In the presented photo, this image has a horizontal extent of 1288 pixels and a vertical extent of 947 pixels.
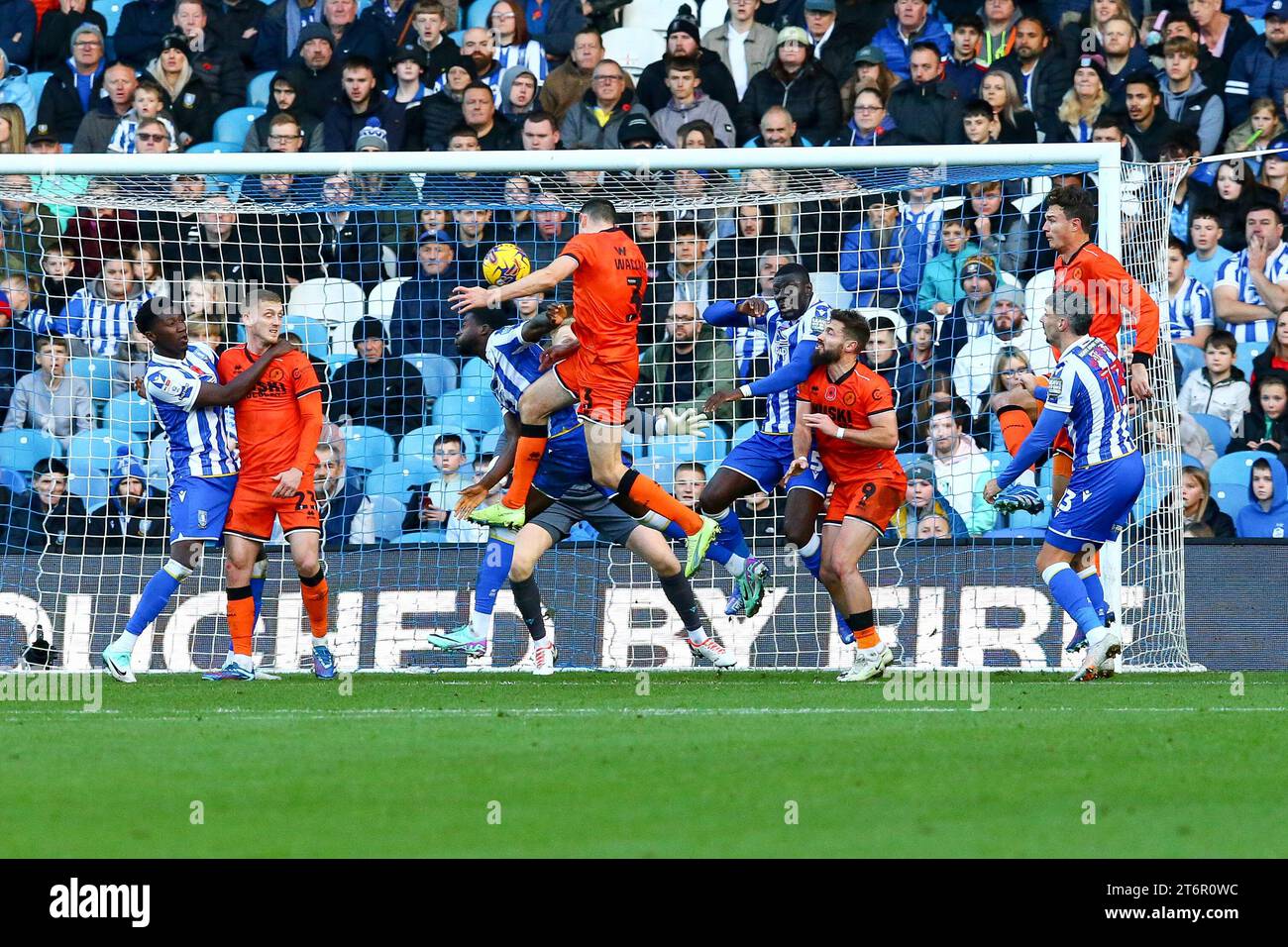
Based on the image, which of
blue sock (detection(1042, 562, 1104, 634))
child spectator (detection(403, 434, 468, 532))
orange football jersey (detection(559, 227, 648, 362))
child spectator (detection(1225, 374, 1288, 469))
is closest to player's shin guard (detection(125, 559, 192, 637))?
child spectator (detection(403, 434, 468, 532))

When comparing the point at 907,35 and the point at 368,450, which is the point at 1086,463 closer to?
the point at 368,450

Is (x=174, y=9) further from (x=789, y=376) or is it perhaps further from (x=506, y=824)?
(x=506, y=824)

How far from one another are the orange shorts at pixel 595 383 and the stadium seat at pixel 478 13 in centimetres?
641

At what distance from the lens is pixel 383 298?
13.9m

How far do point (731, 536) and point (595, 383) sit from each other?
1.34 metres

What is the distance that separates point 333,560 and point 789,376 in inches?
140

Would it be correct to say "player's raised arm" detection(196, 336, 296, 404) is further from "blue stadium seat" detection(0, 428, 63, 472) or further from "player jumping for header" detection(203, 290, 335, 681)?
"blue stadium seat" detection(0, 428, 63, 472)

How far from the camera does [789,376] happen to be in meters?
10.8

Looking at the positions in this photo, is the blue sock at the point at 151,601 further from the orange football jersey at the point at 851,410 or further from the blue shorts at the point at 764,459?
the orange football jersey at the point at 851,410

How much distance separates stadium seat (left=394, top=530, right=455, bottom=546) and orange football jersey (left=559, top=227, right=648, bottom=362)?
7.34ft

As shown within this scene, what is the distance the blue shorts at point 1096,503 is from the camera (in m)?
10.1

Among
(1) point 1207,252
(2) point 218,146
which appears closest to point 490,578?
(1) point 1207,252

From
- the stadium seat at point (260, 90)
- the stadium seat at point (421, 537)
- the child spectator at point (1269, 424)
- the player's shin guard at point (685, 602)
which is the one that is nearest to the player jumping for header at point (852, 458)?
the player's shin guard at point (685, 602)

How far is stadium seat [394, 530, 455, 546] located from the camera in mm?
12516
